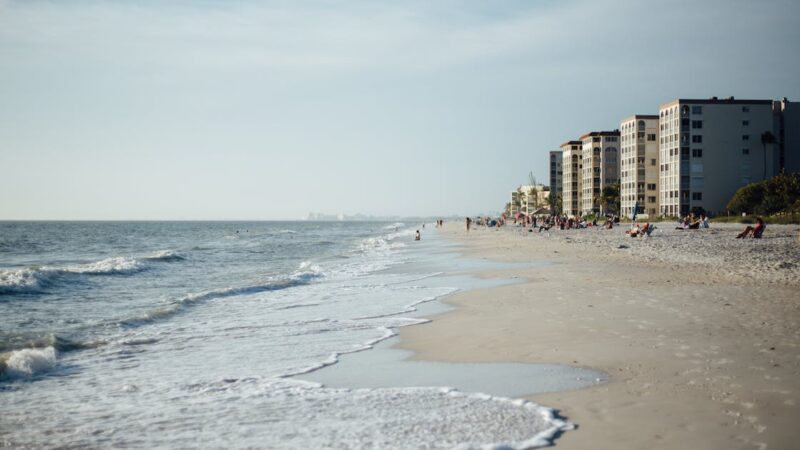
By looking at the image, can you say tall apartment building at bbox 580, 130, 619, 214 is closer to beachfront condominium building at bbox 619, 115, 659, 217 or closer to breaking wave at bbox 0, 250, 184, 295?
beachfront condominium building at bbox 619, 115, 659, 217

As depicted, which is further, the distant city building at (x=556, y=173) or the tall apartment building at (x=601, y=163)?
the distant city building at (x=556, y=173)

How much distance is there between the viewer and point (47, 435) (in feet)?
21.4

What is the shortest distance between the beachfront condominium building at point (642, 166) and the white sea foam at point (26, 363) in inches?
4278

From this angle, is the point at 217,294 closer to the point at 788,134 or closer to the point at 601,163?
the point at 788,134

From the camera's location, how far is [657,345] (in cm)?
959

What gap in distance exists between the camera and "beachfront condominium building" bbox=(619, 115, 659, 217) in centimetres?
11025

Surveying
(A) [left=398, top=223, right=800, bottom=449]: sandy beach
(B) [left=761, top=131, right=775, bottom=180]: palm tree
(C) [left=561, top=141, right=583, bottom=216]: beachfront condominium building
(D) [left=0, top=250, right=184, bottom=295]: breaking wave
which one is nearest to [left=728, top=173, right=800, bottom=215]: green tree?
(B) [left=761, top=131, right=775, bottom=180]: palm tree

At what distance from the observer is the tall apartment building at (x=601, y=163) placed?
455 feet

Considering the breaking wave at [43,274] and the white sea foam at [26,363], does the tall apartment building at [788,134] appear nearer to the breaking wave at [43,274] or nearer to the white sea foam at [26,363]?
the breaking wave at [43,274]

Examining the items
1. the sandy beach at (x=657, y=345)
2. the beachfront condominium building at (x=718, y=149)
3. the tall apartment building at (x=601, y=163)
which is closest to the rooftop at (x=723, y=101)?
the beachfront condominium building at (x=718, y=149)

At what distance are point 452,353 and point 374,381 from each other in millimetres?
2070

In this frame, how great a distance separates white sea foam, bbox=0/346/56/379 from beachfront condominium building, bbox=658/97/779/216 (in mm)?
99376

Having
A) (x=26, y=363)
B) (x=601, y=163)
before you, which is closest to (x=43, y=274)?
(x=26, y=363)

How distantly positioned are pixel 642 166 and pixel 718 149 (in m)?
16.6
